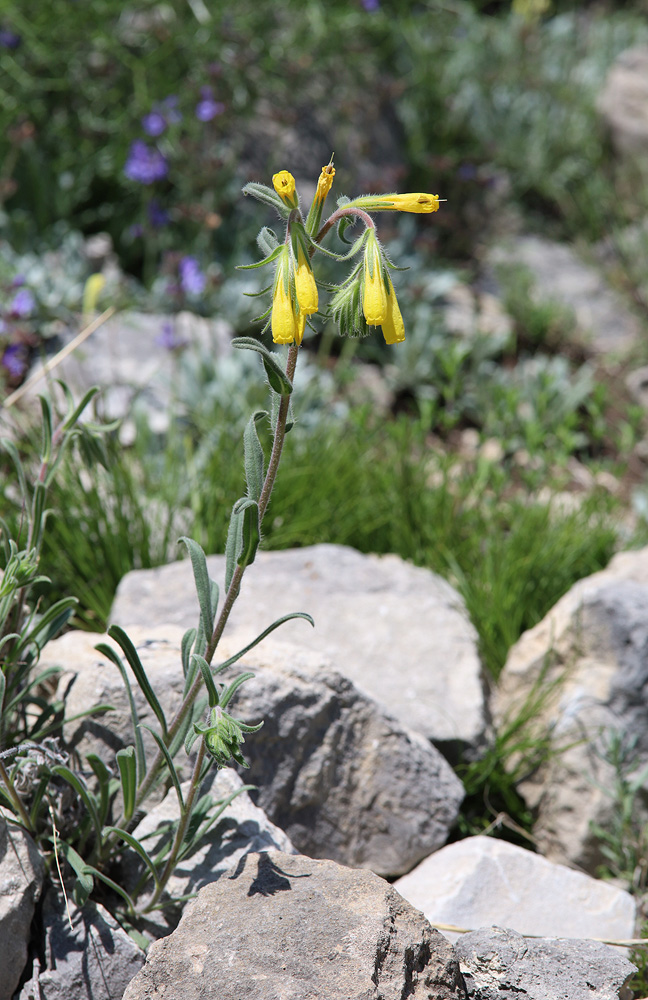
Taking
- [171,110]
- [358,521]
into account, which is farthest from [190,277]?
[358,521]

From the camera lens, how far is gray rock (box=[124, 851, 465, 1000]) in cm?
137

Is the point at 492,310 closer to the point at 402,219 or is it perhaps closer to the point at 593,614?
the point at 402,219

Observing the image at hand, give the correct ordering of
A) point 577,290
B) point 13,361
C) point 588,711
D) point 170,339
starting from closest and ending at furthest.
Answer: point 588,711 → point 13,361 → point 170,339 → point 577,290

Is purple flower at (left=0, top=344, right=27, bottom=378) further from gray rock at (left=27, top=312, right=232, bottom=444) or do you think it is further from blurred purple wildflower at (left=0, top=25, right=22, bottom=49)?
blurred purple wildflower at (left=0, top=25, right=22, bottom=49)

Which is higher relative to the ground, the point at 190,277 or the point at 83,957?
the point at 190,277

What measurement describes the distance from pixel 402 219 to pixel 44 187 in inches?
85.7

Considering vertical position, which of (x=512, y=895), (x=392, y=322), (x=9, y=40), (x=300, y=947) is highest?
(x=9, y=40)

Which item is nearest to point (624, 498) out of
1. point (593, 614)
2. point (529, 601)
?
point (529, 601)

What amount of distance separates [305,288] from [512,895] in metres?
1.51

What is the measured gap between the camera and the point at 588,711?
2455 millimetres

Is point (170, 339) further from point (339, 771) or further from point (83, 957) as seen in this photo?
point (83, 957)

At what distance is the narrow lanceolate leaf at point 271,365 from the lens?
4.28ft

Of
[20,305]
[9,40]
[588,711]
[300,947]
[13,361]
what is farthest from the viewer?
[9,40]

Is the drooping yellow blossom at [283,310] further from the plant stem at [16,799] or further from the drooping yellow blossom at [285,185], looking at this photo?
the plant stem at [16,799]
